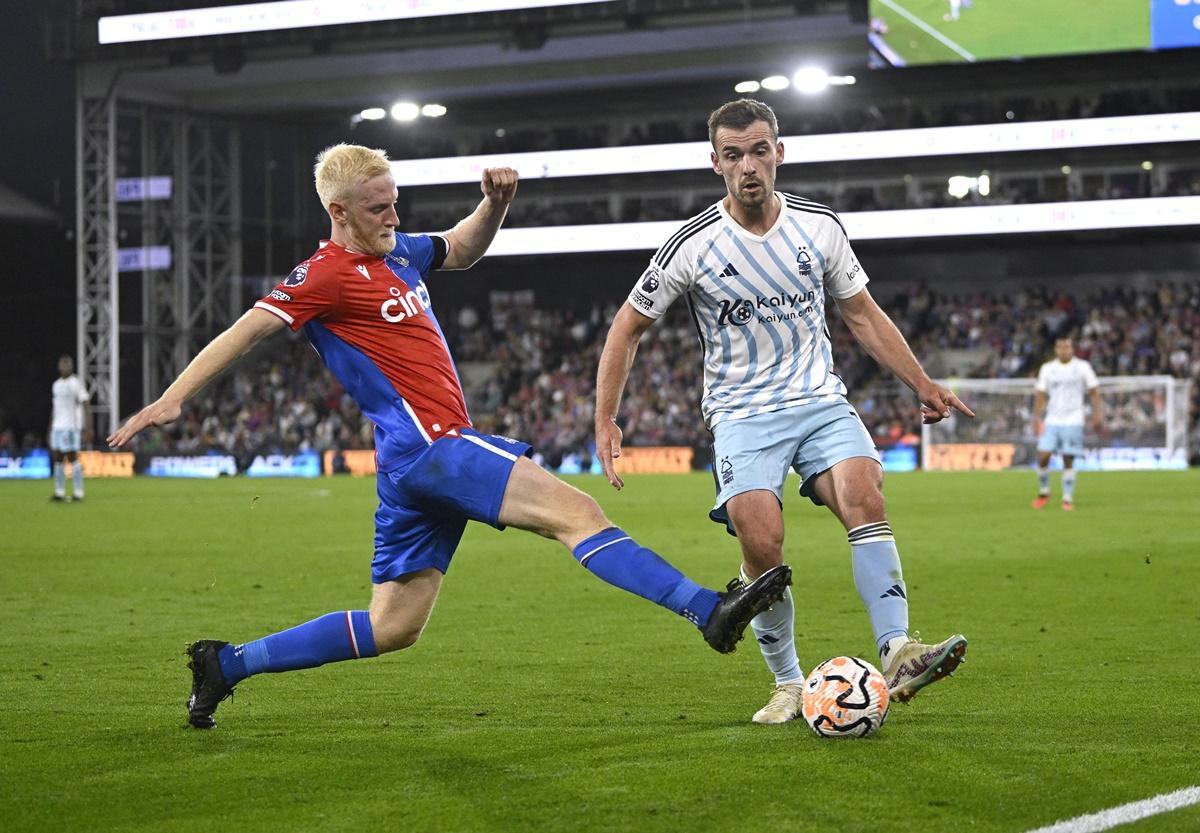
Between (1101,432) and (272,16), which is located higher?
(272,16)

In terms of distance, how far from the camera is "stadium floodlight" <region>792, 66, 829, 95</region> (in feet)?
134

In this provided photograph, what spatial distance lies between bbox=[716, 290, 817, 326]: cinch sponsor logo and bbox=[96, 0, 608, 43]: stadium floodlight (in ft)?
105

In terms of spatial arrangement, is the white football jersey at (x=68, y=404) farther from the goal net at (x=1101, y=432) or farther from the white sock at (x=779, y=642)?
the white sock at (x=779, y=642)

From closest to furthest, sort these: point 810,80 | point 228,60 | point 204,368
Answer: point 204,368
point 228,60
point 810,80

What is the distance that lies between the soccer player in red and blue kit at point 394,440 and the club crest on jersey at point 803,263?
116 centimetres

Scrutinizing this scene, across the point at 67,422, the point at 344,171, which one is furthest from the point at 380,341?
the point at 67,422

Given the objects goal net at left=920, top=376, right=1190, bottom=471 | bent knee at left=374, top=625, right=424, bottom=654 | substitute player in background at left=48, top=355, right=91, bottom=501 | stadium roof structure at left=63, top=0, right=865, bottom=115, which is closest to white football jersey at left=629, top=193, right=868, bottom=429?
bent knee at left=374, top=625, right=424, bottom=654

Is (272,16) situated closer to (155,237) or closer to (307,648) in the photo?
(155,237)

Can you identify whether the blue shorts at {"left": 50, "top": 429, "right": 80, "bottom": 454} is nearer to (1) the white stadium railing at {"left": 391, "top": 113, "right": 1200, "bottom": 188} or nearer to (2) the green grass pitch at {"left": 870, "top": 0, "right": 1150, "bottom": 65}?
(1) the white stadium railing at {"left": 391, "top": 113, "right": 1200, "bottom": 188}

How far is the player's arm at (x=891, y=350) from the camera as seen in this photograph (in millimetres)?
5953

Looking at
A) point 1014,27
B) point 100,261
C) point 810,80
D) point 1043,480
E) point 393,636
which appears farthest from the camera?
point 810,80

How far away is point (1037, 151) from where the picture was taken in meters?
38.9

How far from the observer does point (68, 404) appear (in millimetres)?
24594

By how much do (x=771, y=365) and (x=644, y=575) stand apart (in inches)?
53.3
